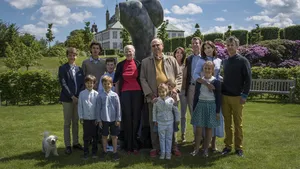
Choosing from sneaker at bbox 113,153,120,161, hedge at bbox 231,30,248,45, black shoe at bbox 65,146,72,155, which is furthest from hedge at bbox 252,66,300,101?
hedge at bbox 231,30,248,45

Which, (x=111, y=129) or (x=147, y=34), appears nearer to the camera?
(x=111, y=129)

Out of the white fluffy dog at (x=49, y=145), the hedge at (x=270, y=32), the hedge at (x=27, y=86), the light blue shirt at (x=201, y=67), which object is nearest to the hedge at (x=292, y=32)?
the hedge at (x=270, y=32)

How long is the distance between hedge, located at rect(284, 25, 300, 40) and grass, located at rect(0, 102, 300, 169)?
2151 centimetres

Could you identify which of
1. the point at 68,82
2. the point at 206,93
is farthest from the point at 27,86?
the point at 206,93

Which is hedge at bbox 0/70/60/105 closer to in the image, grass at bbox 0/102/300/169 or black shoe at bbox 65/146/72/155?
grass at bbox 0/102/300/169

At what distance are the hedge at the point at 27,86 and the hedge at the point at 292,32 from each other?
79.6 feet

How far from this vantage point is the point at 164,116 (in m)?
4.86

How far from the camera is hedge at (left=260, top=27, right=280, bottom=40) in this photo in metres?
30.9

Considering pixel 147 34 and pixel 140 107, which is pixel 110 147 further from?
pixel 147 34

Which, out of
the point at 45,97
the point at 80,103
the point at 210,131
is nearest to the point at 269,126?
the point at 210,131

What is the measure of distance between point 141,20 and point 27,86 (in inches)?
356

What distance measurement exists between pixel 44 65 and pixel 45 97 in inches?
839

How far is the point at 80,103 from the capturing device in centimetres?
495

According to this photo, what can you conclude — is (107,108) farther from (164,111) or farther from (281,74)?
(281,74)
